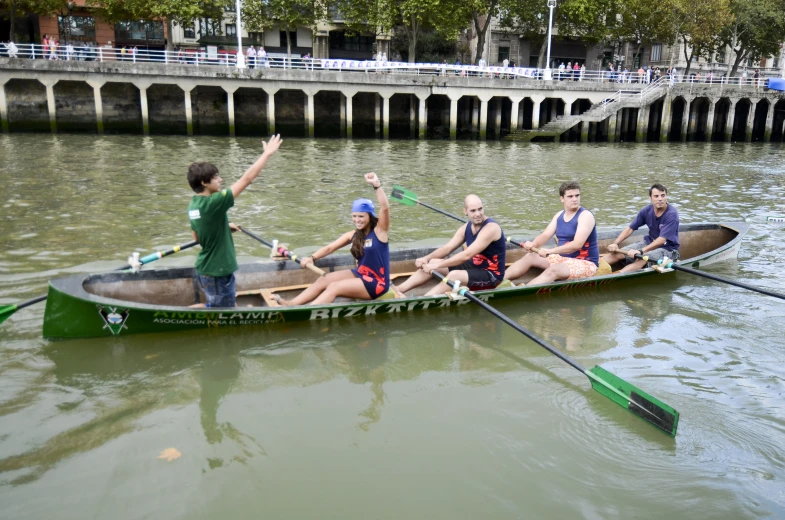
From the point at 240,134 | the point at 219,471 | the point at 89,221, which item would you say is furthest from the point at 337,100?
the point at 219,471

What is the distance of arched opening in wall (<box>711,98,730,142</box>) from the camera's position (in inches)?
1697

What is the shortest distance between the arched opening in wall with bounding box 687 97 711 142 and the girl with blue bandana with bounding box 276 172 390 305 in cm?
3809

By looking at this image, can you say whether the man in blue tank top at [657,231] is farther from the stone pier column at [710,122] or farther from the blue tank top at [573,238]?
the stone pier column at [710,122]

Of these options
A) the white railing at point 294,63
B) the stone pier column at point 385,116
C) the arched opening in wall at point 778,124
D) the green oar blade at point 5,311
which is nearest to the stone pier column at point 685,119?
the white railing at point 294,63

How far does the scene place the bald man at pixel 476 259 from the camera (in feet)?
30.4

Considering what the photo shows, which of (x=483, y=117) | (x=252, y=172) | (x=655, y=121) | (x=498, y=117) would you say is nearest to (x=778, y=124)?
(x=655, y=121)

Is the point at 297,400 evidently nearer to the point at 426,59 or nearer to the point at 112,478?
the point at 112,478

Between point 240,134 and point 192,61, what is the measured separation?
4.57 meters

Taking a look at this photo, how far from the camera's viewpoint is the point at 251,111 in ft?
126

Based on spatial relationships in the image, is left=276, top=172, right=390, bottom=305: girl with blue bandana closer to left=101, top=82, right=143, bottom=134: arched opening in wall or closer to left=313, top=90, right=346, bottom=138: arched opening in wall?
left=101, top=82, right=143, bottom=134: arched opening in wall

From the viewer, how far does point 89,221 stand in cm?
1451

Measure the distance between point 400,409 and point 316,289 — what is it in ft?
7.97

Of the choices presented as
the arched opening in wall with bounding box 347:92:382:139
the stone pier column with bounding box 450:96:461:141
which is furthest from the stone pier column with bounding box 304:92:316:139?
the stone pier column with bounding box 450:96:461:141

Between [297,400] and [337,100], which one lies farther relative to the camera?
[337,100]
